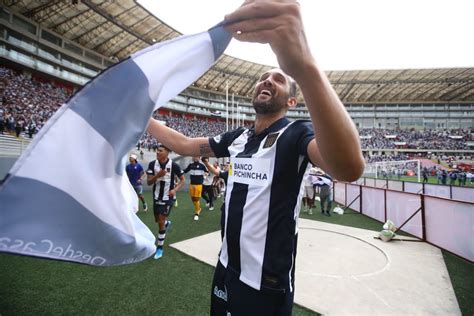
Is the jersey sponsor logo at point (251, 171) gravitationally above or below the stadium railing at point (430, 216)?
above

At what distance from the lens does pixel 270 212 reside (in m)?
1.41

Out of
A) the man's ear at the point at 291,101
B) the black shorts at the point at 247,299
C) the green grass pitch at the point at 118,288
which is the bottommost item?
the green grass pitch at the point at 118,288

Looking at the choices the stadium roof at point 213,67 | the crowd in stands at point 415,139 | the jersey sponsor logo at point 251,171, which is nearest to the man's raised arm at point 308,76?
the jersey sponsor logo at point 251,171

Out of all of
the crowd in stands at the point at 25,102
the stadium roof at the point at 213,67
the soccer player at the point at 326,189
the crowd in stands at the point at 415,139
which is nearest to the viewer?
the soccer player at the point at 326,189

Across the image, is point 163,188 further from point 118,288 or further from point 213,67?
point 213,67

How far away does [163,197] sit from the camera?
6.08 metres

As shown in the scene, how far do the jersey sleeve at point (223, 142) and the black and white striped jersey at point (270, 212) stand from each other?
485 mm

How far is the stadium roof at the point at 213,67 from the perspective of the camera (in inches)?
1259

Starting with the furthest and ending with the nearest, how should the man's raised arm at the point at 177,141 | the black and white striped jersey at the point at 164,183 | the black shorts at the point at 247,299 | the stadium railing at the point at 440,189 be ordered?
the stadium railing at the point at 440,189, the black and white striped jersey at the point at 164,183, the man's raised arm at the point at 177,141, the black shorts at the point at 247,299

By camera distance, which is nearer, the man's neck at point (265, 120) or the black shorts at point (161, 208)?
the man's neck at point (265, 120)

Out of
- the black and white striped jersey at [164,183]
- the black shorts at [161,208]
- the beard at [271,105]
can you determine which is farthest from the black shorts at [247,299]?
the black and white striped jersey at [164,183]

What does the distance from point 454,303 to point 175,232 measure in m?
5.94

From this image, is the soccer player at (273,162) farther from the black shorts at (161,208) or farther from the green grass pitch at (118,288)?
the black shorts at (161,208)

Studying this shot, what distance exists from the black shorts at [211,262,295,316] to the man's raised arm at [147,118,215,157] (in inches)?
36.4
